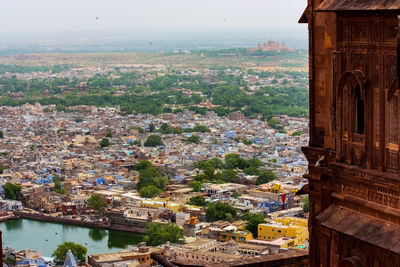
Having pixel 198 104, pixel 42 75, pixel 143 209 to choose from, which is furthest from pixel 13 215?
pixel 42 75

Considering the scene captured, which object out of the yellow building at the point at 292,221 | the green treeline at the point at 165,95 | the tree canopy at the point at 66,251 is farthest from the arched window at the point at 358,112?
the green treeline at the point at 165,95

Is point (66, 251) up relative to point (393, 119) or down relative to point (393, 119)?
down

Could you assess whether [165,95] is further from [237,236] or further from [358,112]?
[358,112]

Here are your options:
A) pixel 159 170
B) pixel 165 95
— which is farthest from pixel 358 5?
pixel 165 95

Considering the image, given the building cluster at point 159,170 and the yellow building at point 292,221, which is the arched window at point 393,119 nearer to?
the building cluster at point 159,170

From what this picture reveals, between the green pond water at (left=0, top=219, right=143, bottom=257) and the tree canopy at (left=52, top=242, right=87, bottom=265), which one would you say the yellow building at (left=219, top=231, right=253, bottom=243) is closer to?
the green pond water at (left=0, top=219, right=143, bottom=257)

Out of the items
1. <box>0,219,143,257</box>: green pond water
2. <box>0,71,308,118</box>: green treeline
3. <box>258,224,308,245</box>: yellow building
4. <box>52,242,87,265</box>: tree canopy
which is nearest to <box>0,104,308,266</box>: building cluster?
<box>258,224,308,245</box>: yellow building
